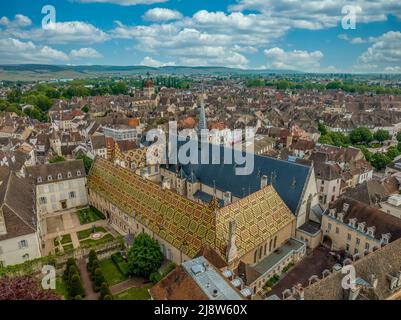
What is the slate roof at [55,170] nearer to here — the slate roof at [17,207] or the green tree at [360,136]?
the slate roof at [17,207]

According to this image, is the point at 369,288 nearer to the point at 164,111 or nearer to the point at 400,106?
the point at 164,111

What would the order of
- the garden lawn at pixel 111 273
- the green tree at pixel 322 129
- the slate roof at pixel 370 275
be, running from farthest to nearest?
the green tree at pixel 322 129 < the garden lawn at pixel 111 273 < the slate roof at pixel 370 275

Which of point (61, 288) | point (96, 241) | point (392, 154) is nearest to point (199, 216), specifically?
point (61, 288)

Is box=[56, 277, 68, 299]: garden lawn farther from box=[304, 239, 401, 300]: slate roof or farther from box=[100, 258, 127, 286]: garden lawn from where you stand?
box=[304, 239, 401, 300]: slate roof

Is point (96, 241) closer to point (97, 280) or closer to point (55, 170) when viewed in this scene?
point (97, 280)

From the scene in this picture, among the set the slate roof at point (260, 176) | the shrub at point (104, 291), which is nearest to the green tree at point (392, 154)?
the slate roof at point (260, 176)

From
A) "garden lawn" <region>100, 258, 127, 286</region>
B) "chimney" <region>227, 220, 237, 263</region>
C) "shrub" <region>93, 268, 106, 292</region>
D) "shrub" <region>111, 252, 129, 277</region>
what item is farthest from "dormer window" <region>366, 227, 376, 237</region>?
"shrub" <region>93, 268, 106, 292</region>
